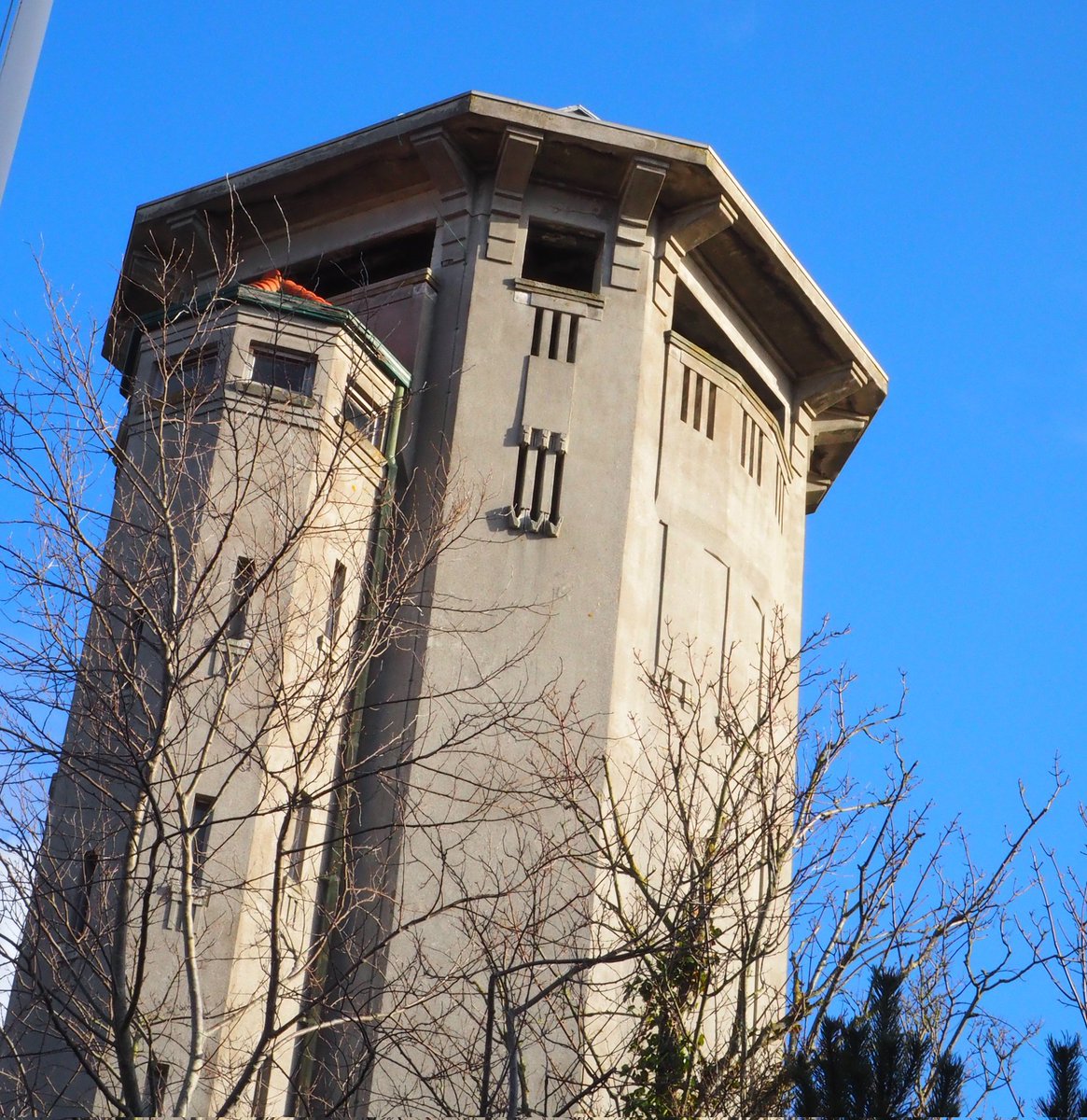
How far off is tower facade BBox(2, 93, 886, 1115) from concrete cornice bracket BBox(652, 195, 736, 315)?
0.17 feet

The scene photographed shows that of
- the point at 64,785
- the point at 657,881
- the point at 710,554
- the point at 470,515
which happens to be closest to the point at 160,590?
the point at 64,785

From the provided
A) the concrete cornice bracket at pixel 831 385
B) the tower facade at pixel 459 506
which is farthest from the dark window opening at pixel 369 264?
the concrete cornice bracket at pixel 831 385

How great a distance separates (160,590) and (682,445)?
32.5ft

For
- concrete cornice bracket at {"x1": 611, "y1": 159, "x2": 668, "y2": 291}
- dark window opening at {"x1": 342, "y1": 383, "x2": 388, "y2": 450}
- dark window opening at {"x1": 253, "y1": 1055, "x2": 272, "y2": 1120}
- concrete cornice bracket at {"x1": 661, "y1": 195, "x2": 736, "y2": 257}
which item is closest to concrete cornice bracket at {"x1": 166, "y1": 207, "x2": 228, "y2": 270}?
dark window opening at {"x1": 342, "y1": 383, "x2": 388, "y2": 450}

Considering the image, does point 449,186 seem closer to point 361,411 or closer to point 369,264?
point 369,264

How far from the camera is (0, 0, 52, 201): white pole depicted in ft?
26.6

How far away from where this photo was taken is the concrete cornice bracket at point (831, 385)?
29.4 metres

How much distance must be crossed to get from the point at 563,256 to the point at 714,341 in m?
2.85

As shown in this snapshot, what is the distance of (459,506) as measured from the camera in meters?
17.3

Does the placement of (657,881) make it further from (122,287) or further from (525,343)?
(122,287)

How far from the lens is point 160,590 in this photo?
1880 cm

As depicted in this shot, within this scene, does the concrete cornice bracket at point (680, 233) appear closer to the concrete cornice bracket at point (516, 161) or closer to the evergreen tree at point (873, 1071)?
the concrete cornice bracket at point (516, 161)

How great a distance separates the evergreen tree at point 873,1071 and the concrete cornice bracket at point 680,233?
1673 cm

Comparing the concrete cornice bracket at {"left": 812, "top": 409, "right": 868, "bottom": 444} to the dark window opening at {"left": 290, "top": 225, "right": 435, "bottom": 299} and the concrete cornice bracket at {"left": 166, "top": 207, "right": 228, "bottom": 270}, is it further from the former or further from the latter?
the concrete cornice bracket at {"left": 166, "top": 207, "right": 228, "bottom": 270}
